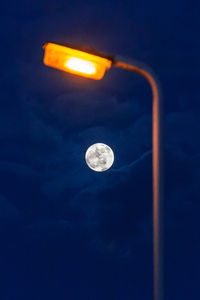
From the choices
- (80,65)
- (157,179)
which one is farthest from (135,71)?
(157,179)

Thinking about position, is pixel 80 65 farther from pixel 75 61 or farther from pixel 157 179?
pixel 157 179

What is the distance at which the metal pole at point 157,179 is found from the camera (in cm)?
293

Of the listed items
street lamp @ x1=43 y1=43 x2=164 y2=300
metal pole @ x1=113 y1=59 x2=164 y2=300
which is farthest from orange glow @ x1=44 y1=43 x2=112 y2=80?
metal pole @ x1=113 y1=59 x2=164 y2=300

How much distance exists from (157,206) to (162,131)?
0.57 meters

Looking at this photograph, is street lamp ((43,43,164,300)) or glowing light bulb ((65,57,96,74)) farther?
glowing light bulb ((65,57,96,74))

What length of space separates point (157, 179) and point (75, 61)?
109 cm

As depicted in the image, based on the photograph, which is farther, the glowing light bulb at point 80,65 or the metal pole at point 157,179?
the glowing light bulb at point 80,65

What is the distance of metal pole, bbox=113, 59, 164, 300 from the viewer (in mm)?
2926

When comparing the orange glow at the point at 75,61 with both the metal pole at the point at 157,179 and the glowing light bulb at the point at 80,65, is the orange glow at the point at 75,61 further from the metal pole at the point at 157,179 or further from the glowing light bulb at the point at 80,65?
the metal pole at the point at 157,179

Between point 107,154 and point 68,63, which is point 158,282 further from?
point 107,154

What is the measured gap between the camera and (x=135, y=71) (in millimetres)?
3135

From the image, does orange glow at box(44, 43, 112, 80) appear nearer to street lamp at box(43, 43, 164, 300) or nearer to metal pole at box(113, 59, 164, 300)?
street lamp at box(43, 43, 164, 300)

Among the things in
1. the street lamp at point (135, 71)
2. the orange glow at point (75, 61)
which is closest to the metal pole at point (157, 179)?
the street lamp at point (135, 71)

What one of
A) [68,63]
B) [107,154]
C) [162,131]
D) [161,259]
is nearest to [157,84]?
[162,131]
